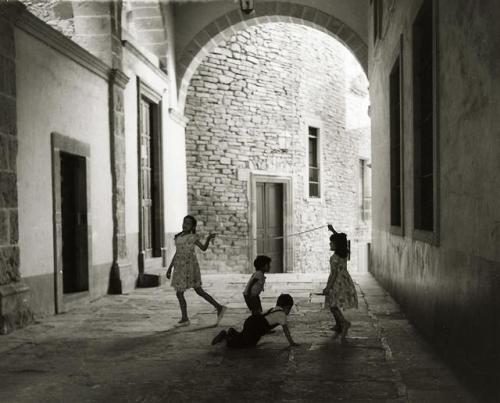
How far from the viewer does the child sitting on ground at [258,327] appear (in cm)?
483

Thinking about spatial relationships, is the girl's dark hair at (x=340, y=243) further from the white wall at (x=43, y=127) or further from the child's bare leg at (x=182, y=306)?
the white wall at (x=43, y=127)

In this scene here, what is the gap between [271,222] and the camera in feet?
53.2

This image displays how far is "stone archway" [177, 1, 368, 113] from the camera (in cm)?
1173

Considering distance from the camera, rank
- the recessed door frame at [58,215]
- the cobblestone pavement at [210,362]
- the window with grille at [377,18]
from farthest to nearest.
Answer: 1. the window with grille at [377,18]
2. the recessed door frame at [58,215]
3. the cobblestone pavement at [210,362]

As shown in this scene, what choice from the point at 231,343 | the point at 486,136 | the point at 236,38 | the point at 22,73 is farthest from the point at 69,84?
the point at 236,38

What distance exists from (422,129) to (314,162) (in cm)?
1204

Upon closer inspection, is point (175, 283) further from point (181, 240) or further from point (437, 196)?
point (437, 196)

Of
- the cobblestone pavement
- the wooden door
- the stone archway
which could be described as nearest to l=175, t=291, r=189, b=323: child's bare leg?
the cobblestone pavement

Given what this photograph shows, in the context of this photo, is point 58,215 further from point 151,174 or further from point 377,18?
point 377,18

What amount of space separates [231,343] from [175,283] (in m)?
1.35

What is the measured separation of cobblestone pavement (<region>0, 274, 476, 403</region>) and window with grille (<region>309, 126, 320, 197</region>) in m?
10.9

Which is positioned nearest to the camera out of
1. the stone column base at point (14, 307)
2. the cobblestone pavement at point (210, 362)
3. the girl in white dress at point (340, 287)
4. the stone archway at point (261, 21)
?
the cobblestone pavement at point (210, 362)

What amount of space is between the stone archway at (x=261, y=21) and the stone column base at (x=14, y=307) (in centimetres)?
716

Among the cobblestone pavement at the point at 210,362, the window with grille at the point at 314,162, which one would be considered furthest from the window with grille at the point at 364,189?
the cobblestone pavement at the point at 210,362
